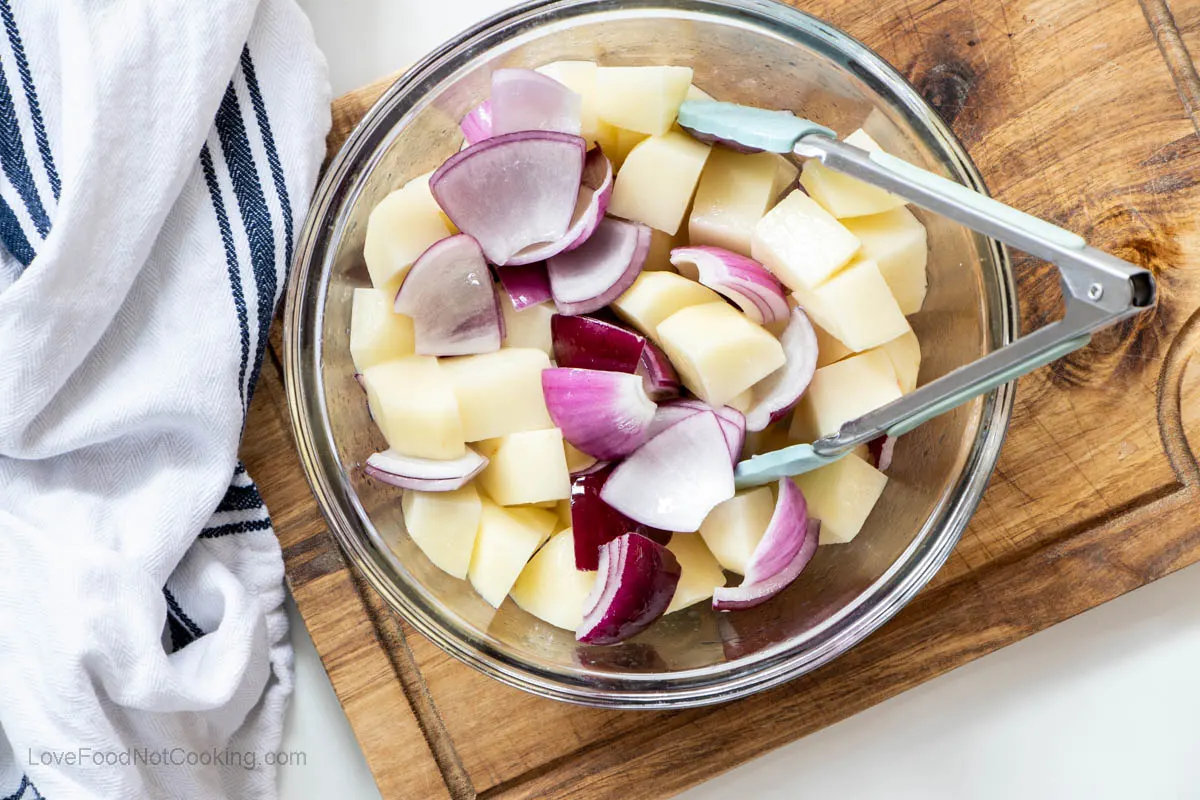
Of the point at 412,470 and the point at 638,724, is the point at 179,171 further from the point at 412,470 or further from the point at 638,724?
the point at 638,724

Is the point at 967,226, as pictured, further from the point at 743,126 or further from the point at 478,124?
the point at 478,124

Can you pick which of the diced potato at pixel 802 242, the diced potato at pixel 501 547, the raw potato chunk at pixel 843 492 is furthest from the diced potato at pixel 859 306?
the diced potato at pixel 501 547

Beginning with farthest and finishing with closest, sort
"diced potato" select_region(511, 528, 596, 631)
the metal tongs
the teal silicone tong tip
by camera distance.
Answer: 1. "diced potato" select_region(511, 528, 596, 631)
2. the teal silicone tong tip
3. the metal tongs

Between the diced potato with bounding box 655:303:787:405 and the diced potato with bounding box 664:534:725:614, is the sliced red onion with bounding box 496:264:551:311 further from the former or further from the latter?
the diced potato with bounding box 664:534:725:614

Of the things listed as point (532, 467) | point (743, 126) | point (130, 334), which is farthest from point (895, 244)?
point (130, 334)

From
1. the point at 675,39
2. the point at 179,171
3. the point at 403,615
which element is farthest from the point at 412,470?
the point at 675,39

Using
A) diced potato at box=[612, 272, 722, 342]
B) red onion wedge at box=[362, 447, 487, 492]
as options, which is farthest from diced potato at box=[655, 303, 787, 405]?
red onion wedge at box=[362, 447, 487, 492]
